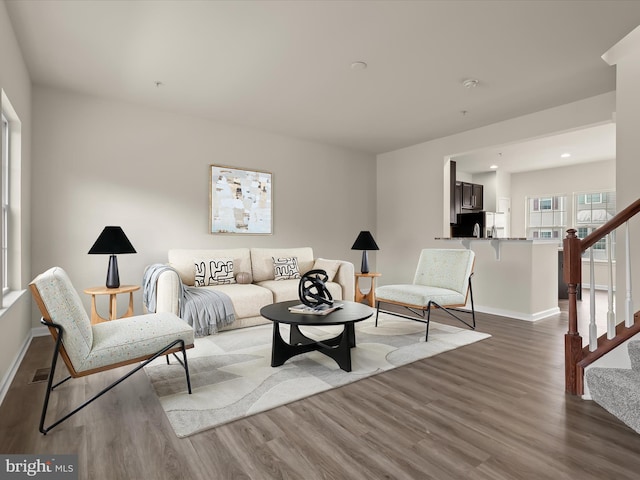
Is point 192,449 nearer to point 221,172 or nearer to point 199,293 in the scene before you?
point 199,293

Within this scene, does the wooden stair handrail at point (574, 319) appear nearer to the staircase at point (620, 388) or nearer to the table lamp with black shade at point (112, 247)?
the staircase at point (620, 388)

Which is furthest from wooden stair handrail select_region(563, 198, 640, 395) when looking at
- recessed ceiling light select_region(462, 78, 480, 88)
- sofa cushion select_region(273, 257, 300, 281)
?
sofa cushion select_region(273, 257, 300, 281)

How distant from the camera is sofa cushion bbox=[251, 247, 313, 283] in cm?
475

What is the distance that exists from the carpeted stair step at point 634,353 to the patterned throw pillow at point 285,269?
3.47 m

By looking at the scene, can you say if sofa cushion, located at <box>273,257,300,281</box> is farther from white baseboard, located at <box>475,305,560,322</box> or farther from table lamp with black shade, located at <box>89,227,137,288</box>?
white baseboard, located at <box>475,305,560,322</box>

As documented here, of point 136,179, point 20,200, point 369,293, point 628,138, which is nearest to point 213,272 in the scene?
point 136,179

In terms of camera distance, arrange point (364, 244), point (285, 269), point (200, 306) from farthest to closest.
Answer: point (364, 244)
point (285, 269)
point (200, 306)

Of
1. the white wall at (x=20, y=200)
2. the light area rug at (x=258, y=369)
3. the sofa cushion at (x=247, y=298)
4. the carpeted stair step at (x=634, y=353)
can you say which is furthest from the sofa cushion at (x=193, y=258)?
the carpeted stair step at (x=634, y=353)

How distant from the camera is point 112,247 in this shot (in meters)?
3.53

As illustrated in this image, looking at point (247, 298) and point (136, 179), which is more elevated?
point (136, 179)

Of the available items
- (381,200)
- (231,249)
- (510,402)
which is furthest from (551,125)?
(231,249)

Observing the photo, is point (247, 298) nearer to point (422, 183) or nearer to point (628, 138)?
point (422, 183)

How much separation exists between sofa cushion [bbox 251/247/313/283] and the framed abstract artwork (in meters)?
0.44

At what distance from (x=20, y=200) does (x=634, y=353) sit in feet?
15.7
